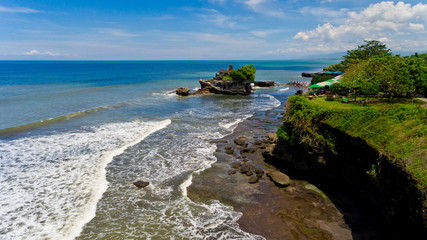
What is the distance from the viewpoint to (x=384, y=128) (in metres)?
12.0

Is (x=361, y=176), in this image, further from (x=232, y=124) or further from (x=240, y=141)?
(x=232, y=124)

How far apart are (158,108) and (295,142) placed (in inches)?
1149

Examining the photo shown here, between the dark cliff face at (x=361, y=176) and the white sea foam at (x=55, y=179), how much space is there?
13430mm

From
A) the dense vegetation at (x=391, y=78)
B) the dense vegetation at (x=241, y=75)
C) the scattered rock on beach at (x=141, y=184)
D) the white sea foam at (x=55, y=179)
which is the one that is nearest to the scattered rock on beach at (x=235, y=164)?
the scattered rock on beach at (x=141, y=184)

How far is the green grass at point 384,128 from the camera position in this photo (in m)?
9.59

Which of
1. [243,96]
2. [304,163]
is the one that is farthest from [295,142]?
[243,96]

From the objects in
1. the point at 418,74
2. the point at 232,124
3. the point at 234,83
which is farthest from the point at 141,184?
the point at 234,83

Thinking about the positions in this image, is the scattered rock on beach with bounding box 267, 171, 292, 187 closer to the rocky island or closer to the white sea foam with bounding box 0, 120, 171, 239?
the white sea foam with bounding box 0, 120, 171, 239

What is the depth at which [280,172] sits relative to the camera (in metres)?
17.4

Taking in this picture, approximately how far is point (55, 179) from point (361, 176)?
762 inches

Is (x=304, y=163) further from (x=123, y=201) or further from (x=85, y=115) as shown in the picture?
(x=85, y=115)

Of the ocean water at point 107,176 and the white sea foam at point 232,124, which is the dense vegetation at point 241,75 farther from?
the white sea foam at point 232,124

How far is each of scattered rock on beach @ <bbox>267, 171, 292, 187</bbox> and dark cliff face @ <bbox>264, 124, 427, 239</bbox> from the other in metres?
1.14

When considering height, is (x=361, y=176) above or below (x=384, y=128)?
below
